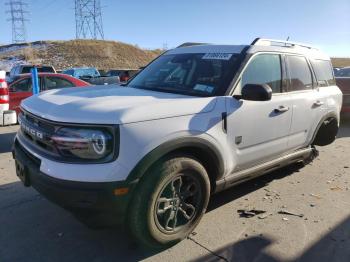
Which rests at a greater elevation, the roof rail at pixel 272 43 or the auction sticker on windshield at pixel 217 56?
the roof rail at pixel 272 43

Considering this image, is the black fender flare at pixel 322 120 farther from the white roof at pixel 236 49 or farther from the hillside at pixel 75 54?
the hillside at pixel 75 54

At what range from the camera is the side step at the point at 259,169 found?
4.07 m

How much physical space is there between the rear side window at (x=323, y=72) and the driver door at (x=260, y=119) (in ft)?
3.57

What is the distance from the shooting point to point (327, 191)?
5160 millimetres

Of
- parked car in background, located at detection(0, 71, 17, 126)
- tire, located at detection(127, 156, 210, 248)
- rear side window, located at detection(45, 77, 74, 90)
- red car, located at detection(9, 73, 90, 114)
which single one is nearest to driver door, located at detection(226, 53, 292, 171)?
tire, located at detection(127, 156, 210, 248)

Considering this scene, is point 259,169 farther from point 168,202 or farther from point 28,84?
point 28,84

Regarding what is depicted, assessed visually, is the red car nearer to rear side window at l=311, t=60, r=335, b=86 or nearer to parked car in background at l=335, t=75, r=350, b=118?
parked car in background at l=335, t=75, r=350, b=118

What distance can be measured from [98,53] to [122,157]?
58305 mm

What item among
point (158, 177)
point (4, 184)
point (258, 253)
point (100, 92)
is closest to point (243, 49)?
point (100, 92)

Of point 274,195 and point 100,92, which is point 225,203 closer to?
point 274,195

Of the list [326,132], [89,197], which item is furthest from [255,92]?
[326,132]

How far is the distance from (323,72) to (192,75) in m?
2.51

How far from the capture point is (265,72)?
4.50 m

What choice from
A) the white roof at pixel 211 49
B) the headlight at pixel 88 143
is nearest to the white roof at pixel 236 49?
the white roof at pixel 211 49
